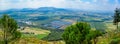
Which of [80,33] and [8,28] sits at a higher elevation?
[8,28]

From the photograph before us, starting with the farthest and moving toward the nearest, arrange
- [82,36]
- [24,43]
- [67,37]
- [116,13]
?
[116,13] → [24,43] → [67,37] → [82,36]

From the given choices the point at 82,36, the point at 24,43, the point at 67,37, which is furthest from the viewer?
the point at 24,43

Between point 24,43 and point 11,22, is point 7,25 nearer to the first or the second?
point 11,22

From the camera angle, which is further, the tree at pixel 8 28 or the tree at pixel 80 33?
the tree at pixel 8 28

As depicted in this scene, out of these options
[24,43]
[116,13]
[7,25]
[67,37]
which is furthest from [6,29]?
[116,13]

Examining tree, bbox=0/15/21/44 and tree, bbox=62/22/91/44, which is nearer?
tree, bbox=62/22/91/44

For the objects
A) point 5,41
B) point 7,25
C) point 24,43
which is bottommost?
point 24,43

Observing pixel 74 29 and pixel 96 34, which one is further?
pixel 96 34

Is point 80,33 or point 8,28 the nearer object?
point 80,33
